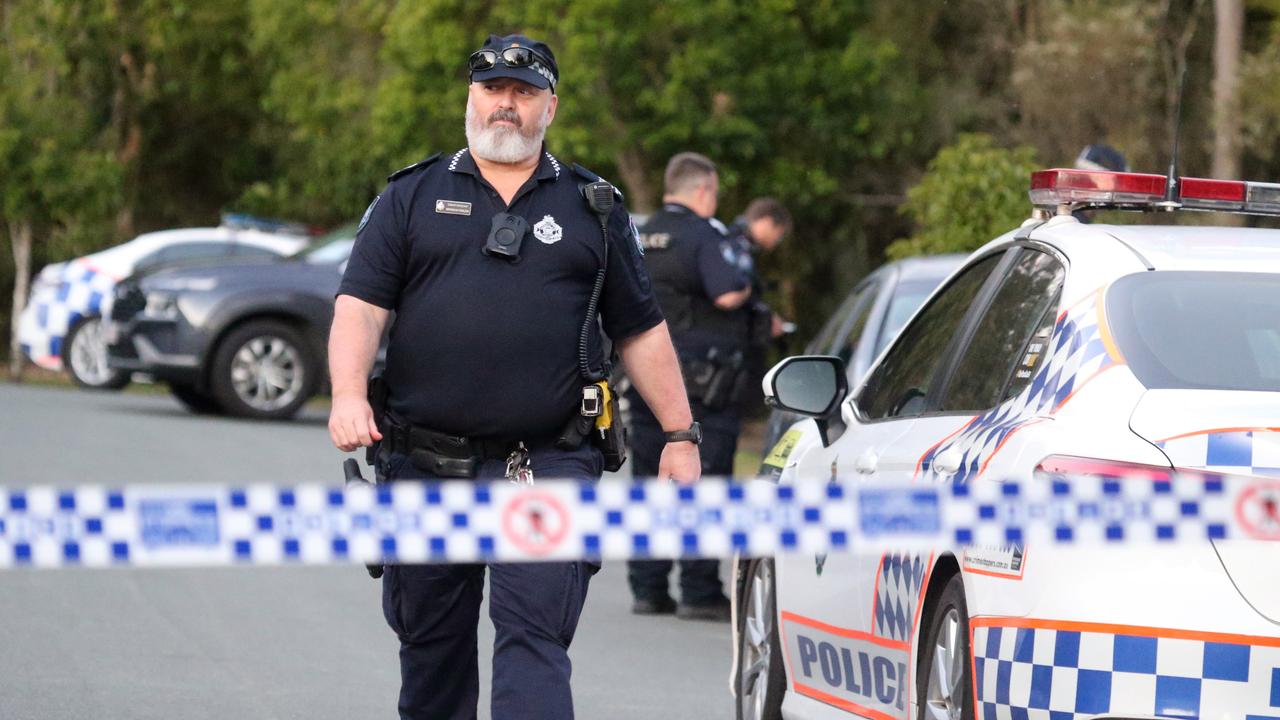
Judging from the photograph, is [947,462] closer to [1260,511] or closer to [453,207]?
[1260,511]

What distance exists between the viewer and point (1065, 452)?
4398mm

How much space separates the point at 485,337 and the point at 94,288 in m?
18.2

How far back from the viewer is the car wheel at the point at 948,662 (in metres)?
4.68

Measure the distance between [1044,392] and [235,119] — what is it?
40907mm

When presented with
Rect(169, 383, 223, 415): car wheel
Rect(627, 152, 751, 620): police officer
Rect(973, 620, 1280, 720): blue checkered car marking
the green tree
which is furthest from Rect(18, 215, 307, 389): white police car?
Rect(973, 620, 1280, 720): blue checkered car marking

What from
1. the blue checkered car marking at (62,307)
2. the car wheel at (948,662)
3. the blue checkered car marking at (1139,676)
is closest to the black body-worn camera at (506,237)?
the car wheel at (948,662)

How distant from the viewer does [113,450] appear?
51.9 ft

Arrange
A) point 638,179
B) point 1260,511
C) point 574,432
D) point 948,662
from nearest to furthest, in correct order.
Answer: point 1260,511 < point 948,662 < point 574,432 < point 638,179

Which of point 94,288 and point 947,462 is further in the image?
point 94,288

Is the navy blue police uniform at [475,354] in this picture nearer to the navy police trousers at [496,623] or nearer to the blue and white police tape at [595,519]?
the navy police trousers at [496,623]

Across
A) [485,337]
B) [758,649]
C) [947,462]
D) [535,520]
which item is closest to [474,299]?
[485,337]

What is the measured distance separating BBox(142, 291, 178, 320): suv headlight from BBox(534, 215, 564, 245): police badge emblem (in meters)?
14.0

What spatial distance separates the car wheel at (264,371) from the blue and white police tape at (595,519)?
581 inches

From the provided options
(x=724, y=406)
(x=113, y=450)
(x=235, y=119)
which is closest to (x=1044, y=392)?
(x=724, y=406)
